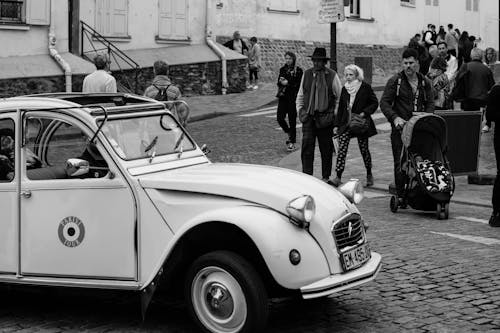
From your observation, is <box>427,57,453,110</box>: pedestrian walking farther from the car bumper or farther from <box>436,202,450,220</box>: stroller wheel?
the car bumper

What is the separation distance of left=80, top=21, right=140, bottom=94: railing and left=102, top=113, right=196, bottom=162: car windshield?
17572 mm

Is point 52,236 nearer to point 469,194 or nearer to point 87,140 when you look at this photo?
point 87,140

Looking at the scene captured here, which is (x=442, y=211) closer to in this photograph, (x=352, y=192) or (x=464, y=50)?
(x=352, y=192)

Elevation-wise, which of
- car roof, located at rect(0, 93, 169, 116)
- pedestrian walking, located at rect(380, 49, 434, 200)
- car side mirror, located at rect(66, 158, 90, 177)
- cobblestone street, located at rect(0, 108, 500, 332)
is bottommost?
cobblestone street, located at rect(0, 108, 500, 332)

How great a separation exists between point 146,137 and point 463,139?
7270 mm

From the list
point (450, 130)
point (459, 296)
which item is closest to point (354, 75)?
point (450, 130)

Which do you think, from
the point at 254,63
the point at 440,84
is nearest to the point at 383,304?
the point at 440,84

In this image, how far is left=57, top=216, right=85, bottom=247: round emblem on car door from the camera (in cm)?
668

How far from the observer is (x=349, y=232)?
21.7ft

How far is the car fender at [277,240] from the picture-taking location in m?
6.04

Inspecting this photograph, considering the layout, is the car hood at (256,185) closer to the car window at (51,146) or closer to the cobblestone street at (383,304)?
the car window at (51,146)

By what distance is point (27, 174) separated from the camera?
704 cm

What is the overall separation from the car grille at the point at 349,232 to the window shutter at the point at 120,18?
2033cm

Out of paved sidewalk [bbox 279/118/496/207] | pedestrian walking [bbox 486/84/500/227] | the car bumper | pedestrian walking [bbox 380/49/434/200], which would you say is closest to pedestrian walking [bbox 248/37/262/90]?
paved sidewalk [bbox 279/118/496/207]
